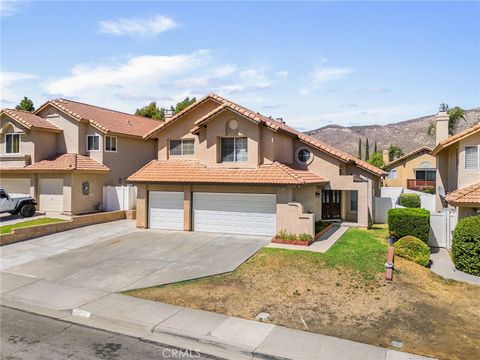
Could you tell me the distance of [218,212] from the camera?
19.7m

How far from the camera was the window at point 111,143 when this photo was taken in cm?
2596

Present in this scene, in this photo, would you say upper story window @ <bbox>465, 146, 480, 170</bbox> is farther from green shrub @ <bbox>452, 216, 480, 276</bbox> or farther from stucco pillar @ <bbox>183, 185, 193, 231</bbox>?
stucco pillar @ <bbox>183, 185, 193, 231</bbox>

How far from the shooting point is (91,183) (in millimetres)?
24875

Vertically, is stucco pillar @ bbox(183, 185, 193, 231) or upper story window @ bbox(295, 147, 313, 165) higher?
upper story window @ bbox(295, 147, 313, 165)

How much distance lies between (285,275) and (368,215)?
10455 millimetres

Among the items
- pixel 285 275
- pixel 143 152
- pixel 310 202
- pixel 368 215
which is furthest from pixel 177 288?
pixel 143 152

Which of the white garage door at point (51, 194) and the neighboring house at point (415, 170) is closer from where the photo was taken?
the white garage door at point (51, 194)

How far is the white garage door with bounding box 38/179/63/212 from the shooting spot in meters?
24.0

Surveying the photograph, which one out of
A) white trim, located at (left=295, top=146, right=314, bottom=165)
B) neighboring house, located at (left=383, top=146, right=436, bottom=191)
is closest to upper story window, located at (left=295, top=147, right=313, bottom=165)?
white trim, located at (left=295, top=146, right=314, bottom=165)

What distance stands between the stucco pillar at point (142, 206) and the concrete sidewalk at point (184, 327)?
9.21m

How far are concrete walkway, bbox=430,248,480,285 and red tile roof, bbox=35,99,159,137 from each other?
2038 centimetres

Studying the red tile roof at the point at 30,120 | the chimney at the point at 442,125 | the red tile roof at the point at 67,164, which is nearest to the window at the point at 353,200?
the chimney at the point at 442,125

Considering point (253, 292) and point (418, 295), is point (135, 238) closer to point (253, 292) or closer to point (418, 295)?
point (253, 292)

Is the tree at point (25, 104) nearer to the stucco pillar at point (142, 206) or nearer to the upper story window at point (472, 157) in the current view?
the stucco pillar at point (142, 206)
